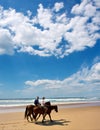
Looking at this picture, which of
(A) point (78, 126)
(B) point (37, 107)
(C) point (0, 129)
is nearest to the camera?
(C) point (0, 129)

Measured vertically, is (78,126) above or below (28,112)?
below

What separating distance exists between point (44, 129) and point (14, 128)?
1.91 metres

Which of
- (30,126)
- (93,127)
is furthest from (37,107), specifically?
(93,127)

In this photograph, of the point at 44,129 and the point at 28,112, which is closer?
the point at 44,129

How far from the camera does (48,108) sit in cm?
1878

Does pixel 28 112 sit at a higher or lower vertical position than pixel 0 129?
higher

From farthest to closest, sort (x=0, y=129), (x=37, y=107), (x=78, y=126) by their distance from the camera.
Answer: (x=37, y=107), (x=78, y=126), (x=0, y=129)

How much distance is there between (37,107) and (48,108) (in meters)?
0.99

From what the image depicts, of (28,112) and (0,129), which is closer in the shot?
(0,129)

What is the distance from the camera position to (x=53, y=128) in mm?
15484

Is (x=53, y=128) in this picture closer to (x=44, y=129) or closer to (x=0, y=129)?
(x=44, y=129)

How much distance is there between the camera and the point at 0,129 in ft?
49.1

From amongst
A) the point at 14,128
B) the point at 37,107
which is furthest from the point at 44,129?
the point at 37,107

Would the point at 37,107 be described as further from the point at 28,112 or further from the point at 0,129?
the point at 0,129
